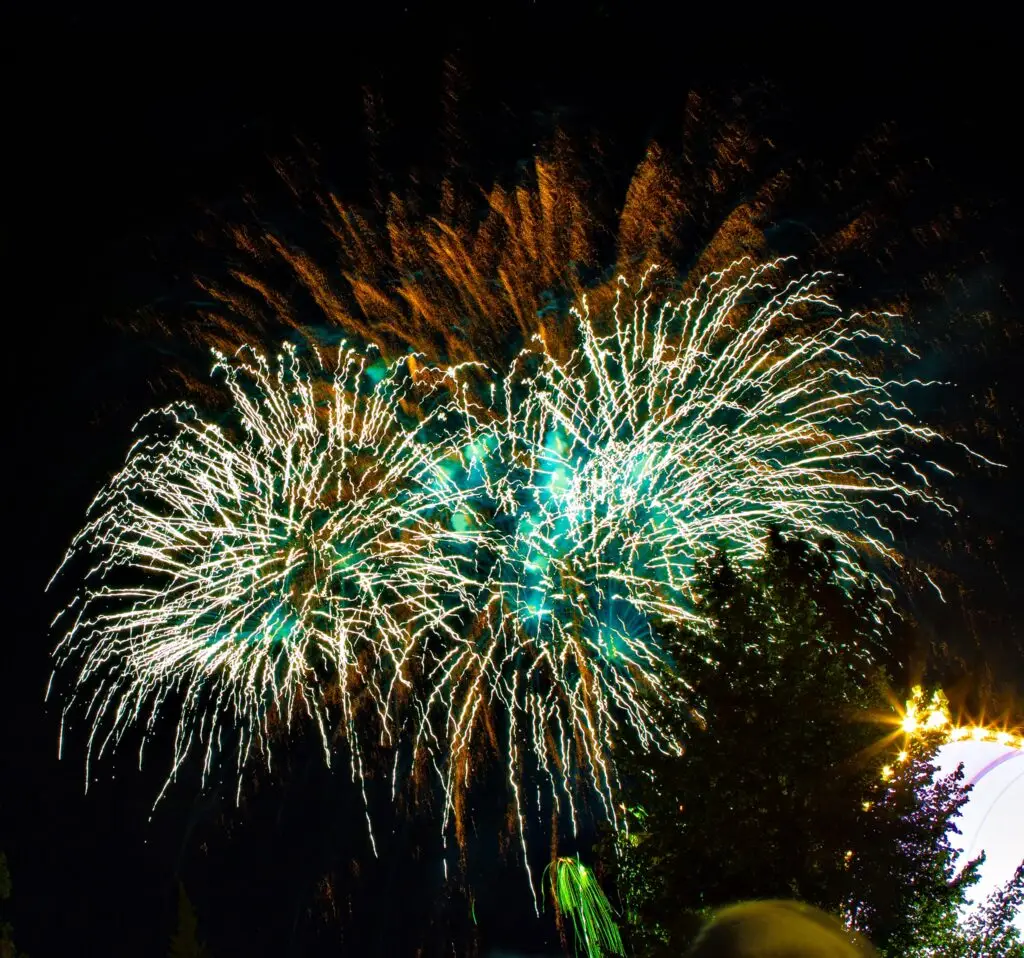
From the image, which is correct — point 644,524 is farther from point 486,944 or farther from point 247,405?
point 486,944

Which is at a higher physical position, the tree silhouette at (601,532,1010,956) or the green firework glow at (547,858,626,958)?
the tree silhouette at (601,532,1010,956)

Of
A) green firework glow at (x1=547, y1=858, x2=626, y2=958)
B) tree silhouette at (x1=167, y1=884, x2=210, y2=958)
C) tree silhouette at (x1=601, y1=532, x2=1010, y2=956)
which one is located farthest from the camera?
tree silhouette at (x1=167, y1=884, x2=210, y2=958)

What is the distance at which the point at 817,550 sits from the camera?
1102 centimetres

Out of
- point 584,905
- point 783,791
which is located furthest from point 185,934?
point 783,791

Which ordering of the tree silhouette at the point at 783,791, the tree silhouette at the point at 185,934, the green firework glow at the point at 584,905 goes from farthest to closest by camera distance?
the tree silhouette at the point at 185,934 < the green firework glow at the point at 584,905 < the tree silhouette at the point at 783,791

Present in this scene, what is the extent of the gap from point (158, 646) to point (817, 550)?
29.2 ft

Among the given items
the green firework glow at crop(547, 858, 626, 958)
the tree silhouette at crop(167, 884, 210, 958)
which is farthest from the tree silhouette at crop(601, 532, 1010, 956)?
the tree silhouette at crop(167, 884, 210, 958)

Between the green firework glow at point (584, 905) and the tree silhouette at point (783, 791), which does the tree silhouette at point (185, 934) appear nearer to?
the green firework glow at point (584, 905)

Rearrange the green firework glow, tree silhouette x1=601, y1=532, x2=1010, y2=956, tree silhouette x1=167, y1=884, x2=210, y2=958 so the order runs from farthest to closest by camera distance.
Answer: tree silhouette x1=167, y1=884, x2=210, y2=958 < the green firework glow < tree silhouette x1=601, y1=532, x2=1010, y2=956

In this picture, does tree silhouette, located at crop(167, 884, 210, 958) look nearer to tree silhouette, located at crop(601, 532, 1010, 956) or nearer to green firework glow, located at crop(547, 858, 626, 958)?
green firework glow, located at crop(547, 858, 626, 958)

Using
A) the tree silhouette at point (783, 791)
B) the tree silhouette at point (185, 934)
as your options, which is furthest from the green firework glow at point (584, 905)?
the tree silhouette at point (185, 934)

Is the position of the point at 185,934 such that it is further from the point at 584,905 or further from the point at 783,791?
the point at 783,791

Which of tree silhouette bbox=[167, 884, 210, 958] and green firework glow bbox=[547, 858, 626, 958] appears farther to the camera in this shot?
tree silhouette bbox=[167, 884, 210, 958]

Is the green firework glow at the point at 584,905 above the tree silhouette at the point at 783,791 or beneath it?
beneath
